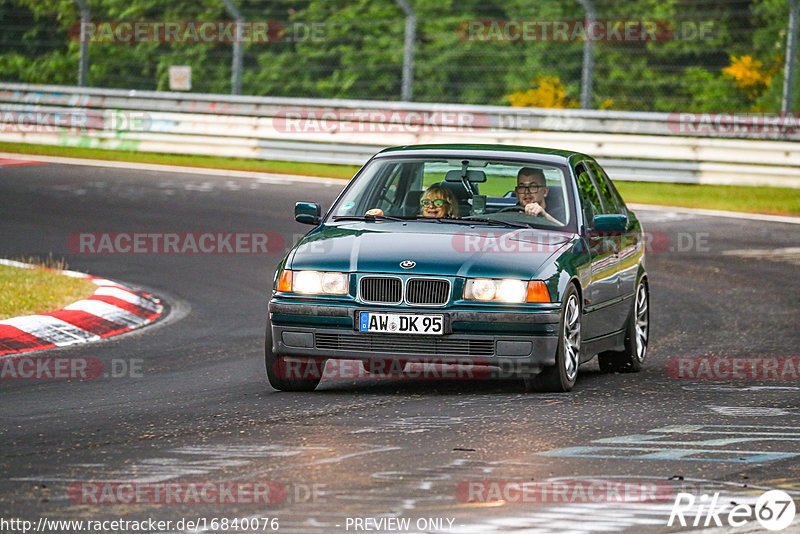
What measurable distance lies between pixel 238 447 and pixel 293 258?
2.07 metres

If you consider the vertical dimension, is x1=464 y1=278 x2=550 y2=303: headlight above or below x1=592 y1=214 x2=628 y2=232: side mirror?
below

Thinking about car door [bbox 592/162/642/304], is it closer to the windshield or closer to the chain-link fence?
the windshield

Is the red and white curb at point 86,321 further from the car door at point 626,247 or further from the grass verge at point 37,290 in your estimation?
the car door at point 626,247

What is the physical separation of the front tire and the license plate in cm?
72

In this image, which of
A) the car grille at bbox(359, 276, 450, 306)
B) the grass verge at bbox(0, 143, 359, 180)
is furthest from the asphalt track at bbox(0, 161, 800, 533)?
the grass verge at bbox(0, 143, 359, 180)

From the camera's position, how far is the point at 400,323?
833cm

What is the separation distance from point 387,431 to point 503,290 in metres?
1.42

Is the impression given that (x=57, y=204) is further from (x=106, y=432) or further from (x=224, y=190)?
(x=106, y=432)

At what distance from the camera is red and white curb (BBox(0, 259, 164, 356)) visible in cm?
1045

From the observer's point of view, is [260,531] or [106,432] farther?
[106,432]

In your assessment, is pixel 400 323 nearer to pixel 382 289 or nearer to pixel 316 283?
pixel 382 289

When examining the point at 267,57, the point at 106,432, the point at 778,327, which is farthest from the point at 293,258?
the point at 267,57

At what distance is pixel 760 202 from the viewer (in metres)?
20.8

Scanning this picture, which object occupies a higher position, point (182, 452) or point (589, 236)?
point (589, 236)
